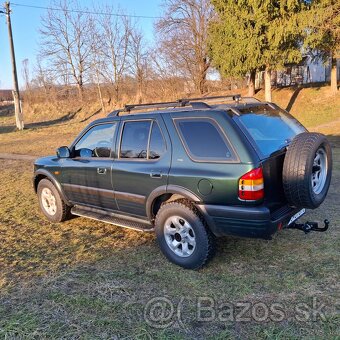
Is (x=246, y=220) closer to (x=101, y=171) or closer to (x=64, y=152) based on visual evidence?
(x=101, y=171)

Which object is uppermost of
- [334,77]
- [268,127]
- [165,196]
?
[334,77]

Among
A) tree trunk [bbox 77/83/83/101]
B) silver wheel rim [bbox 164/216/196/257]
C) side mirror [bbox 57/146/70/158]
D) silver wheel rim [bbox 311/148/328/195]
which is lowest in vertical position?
silver wheel rim [bbox 164/216/196/257]

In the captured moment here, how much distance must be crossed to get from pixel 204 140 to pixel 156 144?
2.04 feet

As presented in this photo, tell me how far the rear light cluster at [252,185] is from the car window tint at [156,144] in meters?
0.99

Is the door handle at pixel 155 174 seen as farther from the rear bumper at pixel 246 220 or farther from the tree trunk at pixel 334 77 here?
the tree trunk at pixel 334 77

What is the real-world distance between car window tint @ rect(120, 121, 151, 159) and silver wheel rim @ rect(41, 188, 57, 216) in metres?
1.72

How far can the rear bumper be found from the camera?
3029mm

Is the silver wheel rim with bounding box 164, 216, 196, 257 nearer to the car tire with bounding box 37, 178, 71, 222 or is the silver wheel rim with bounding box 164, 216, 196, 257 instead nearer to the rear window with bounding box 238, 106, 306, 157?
the rear window with bounding box 238, 106, 306, 157

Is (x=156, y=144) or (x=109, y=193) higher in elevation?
(x=156, y=144)

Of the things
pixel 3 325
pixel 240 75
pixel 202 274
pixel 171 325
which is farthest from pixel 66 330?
pixel 240 75

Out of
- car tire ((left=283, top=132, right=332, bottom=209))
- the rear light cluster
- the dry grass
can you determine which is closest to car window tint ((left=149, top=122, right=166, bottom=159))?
the rear light cluster

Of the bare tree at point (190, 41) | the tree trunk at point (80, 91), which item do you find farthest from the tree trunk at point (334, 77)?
the tree trunk at point (80, 91)

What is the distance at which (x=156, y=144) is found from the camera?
372 cm

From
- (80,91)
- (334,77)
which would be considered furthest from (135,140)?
(80,91)
